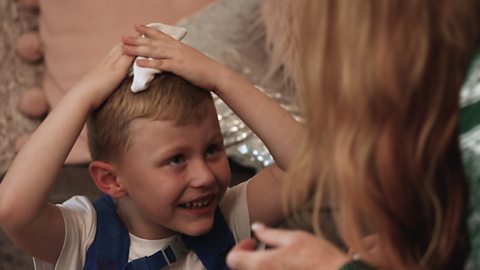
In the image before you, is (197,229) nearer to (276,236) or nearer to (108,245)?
(108,245)

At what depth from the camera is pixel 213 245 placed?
121cm

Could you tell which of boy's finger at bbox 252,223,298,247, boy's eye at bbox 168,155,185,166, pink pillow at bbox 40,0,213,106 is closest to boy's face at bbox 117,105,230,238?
boy's eye at bbox 168,155,185,166

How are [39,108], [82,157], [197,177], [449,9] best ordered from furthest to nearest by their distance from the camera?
[39,108], [82,157], [197,177], [449,9]

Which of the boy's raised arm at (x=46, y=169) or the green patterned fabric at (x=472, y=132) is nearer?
the green patterned fabric at (x=472, y=132)

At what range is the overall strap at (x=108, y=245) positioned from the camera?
116 centimetres

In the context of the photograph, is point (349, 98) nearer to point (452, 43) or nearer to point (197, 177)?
point (452, 43)

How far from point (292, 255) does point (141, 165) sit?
333 mm

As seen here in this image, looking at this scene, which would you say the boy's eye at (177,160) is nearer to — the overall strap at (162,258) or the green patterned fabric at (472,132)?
the overall strap at (162,258)

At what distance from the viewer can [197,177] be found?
44.4 inches

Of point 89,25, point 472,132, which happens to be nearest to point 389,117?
point 472,132

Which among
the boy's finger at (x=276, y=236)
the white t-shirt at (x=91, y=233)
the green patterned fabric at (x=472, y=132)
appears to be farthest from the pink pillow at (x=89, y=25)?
the green patterned fabric at (x=472, y=132)

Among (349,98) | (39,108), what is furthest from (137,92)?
(39,108)

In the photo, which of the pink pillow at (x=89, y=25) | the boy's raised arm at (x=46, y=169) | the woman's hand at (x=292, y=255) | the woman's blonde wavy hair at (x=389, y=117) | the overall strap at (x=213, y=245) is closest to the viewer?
the woman's blonde wavy hair at (x=389, y=117)

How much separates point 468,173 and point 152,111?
48cm
